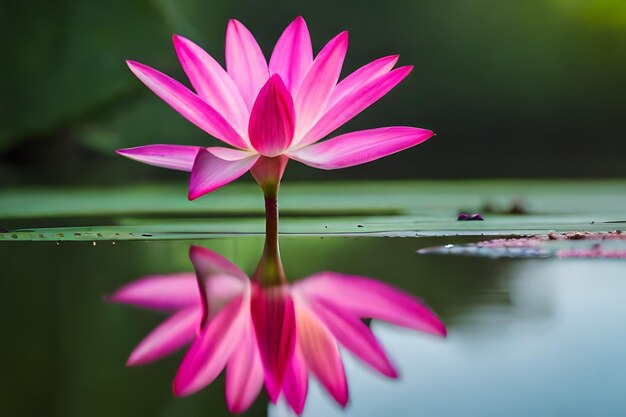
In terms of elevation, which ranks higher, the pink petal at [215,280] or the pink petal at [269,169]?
the pink petal at [269,169]

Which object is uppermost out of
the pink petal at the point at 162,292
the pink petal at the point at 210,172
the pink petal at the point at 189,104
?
the pink petal at the point at 189,104

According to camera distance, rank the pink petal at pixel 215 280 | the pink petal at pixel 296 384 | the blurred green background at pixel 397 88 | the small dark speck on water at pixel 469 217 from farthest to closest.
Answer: the blurred green background at pixel 397 88, the small dark speck on water at pixel 469 217, the pink petal at pixel 215 280, the pink petal at pixel 296 384

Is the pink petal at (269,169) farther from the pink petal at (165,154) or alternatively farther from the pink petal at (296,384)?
the pink petal at (296,384)

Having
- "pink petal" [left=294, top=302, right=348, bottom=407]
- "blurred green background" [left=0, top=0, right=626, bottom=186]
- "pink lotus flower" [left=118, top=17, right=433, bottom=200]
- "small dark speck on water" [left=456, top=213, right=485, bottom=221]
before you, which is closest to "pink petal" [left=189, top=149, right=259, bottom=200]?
"pink lotus flower" [left=118, top=17, right=433, bottom=200]

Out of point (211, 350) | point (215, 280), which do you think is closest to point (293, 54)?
point (215, 280)

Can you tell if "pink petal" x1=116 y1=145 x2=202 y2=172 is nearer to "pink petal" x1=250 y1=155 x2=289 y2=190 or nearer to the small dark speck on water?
"pink petal" x1=250 y1=155 x2=289 y2=190

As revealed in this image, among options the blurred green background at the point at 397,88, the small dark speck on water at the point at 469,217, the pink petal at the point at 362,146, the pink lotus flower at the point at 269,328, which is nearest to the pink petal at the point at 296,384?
the pink lotus flower at the point at 269,328

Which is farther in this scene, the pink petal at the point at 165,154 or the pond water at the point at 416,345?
the pink petal at the point at 165,154
